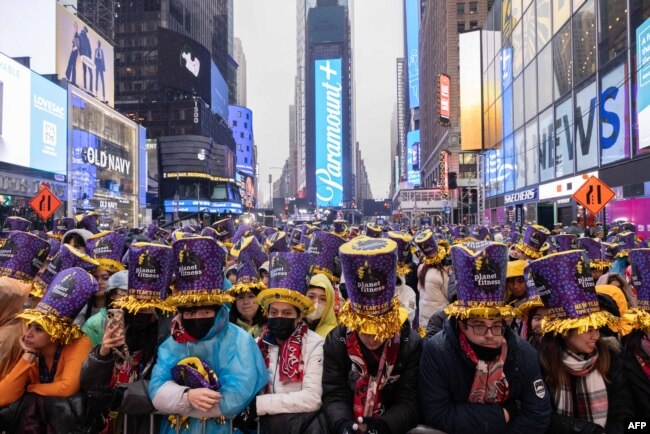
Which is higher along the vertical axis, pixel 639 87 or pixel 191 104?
pixel 191 104

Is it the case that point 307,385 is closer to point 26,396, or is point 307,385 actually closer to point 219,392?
point 219,392

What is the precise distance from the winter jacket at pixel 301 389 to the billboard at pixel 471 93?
44989mm

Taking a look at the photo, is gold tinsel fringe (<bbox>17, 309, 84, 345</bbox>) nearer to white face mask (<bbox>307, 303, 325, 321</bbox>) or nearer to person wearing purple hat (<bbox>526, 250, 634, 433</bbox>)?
white face mask (<bbox>307, 303, 325, 321</bbox>)

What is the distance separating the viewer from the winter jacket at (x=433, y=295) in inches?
269

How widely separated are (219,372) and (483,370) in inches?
69.7

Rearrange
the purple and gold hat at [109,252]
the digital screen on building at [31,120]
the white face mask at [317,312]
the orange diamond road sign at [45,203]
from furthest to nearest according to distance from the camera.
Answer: the digital screen on building at [31,120], the orange diamond road sign at [45,203], the purple and gold hat at [109,252], the white face mask at [317,312]

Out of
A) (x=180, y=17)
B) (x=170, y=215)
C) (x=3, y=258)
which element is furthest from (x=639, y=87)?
(x=180, y=17)

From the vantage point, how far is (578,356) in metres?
3.22

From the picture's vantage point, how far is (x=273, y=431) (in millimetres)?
3426

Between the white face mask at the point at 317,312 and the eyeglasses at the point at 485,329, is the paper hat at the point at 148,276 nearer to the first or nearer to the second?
the white face mask at the point at 317,312

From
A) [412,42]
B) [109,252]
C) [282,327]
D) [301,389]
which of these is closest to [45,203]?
[109,252]

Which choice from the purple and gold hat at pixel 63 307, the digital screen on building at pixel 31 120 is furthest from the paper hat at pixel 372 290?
the digital screen on building at pixel 31 120

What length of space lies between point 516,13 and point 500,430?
39.2 metres

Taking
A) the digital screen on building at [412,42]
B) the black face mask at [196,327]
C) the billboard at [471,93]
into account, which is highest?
the digital screen on building at [412,42]
